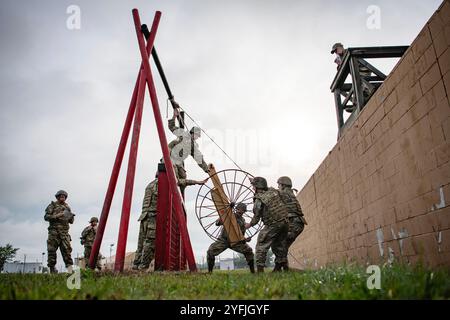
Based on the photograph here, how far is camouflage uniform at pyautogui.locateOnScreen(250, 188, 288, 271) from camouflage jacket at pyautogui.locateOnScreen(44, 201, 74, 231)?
4727mm

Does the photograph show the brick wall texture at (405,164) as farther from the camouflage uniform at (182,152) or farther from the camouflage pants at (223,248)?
the camouflage uniform at (182,152)

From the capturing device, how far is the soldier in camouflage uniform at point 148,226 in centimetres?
583

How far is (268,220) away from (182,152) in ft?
7.40

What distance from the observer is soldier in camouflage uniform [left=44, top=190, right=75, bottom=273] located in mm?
7852

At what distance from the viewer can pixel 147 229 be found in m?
5.93

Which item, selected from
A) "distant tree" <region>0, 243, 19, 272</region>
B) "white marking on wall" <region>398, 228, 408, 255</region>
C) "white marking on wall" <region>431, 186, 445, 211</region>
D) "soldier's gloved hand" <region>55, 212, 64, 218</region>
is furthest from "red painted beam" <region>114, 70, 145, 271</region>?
"distant tree" <region>0, 243, 19, 272</region>

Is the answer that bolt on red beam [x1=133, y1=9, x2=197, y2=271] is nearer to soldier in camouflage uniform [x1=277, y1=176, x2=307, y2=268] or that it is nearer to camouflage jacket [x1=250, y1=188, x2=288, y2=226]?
camouflage jacket [x1=250, y1=188, x2=288, y2=226]

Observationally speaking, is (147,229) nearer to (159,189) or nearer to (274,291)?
(159,189)

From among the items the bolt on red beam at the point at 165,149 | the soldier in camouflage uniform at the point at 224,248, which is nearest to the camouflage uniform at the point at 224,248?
the soldier in camouflage uniform at the point at 224,248
